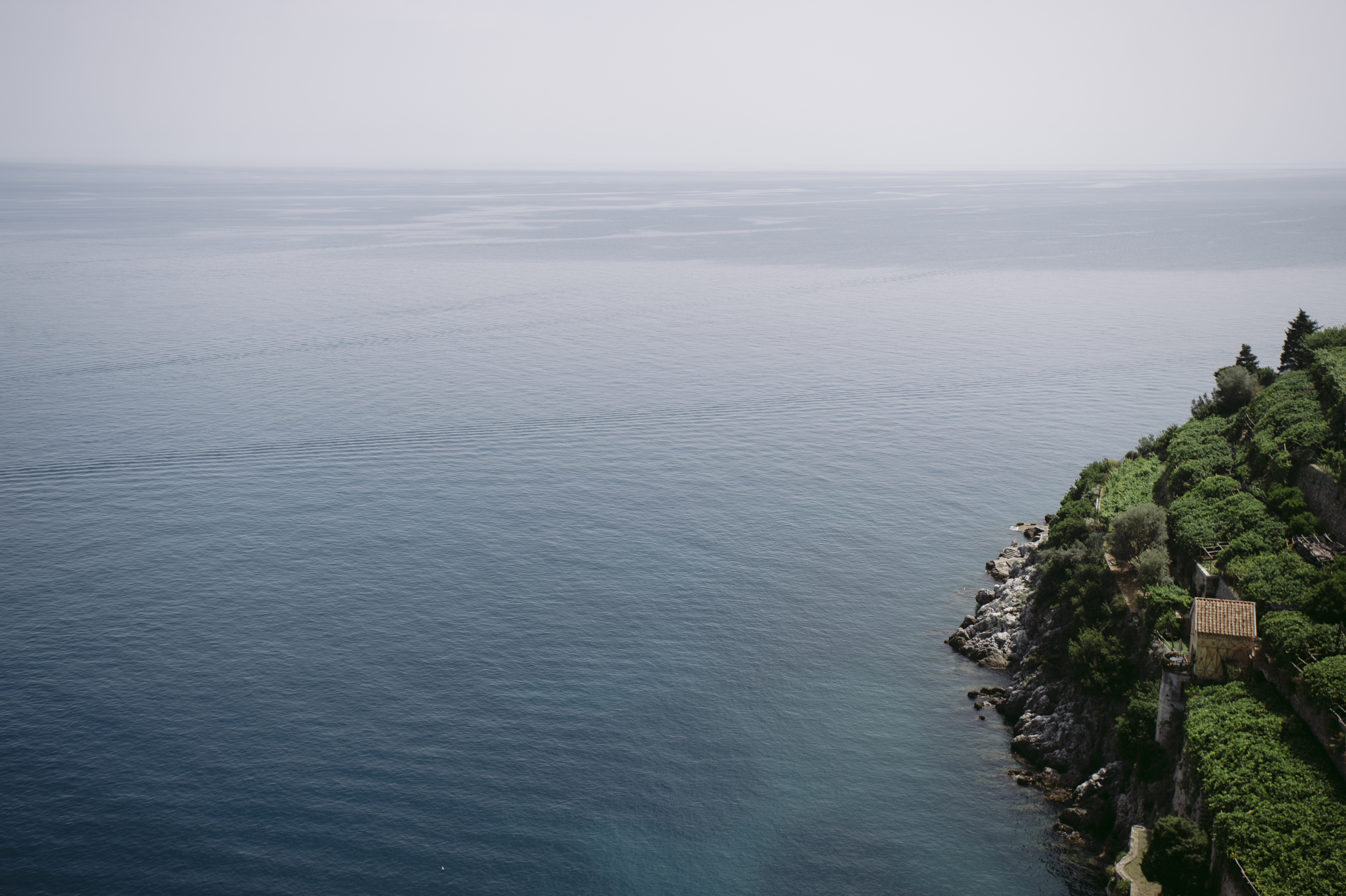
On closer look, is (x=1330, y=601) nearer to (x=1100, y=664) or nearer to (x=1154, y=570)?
(x=1154, y=570)

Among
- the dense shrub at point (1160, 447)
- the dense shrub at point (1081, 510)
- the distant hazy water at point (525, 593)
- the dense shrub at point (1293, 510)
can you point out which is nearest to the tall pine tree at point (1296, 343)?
the dense shrub at point (1160, 447)

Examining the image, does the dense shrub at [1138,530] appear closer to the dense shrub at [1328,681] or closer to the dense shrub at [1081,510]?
the dense shrub at [1081,510]

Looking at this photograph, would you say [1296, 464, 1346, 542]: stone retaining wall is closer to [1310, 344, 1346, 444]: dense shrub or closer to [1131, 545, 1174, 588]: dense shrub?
[1310, 344, 1346, 444]: dense shrub

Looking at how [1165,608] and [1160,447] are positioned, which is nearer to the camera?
[1165,608]

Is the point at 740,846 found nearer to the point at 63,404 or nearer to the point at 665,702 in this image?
the point at 665,702

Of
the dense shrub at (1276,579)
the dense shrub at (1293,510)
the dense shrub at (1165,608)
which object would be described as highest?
the dense shrub at (1293,510)

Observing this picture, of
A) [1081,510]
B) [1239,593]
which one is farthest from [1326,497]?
[1081,510]
